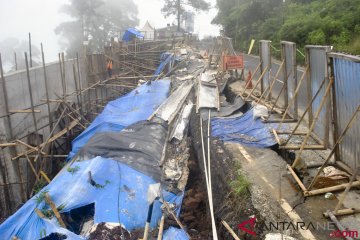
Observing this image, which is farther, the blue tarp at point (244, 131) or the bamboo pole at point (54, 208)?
the blue tarp at point (244, 131)

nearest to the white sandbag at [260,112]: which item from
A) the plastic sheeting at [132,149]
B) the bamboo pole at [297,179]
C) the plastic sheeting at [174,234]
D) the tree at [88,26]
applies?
the plastic sheeting at [132,149]

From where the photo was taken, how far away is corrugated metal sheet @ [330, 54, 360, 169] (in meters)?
4.84

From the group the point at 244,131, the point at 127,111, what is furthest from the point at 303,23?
the point at 244,131

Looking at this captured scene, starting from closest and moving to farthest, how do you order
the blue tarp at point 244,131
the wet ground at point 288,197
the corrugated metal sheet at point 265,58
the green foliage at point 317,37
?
the wet ground at point 288,197 < the blue tarp at point 244,131 < the corrugated metal sheet at point 265,58 < the green foliage at point 317,37

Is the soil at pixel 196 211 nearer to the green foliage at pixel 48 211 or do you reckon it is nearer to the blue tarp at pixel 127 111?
the green foliage at pixel 48 211

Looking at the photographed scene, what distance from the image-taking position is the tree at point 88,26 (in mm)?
43969

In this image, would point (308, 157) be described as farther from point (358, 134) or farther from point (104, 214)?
point (104, 214)

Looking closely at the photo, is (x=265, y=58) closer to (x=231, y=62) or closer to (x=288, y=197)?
(x=231, y=62)

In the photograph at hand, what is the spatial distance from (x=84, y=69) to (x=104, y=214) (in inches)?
469

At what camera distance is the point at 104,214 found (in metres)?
5.66

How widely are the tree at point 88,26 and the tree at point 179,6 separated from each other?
7390mm

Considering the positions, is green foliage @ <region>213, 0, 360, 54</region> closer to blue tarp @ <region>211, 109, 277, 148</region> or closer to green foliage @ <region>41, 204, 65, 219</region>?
blue tarp @ <region>211, 109, 277, 148</region>

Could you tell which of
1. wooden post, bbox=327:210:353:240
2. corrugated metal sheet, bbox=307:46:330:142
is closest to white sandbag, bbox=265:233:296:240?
wooden post, bbox=327:210:353:240

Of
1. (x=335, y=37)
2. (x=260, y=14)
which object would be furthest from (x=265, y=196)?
(x=260, y=14)
